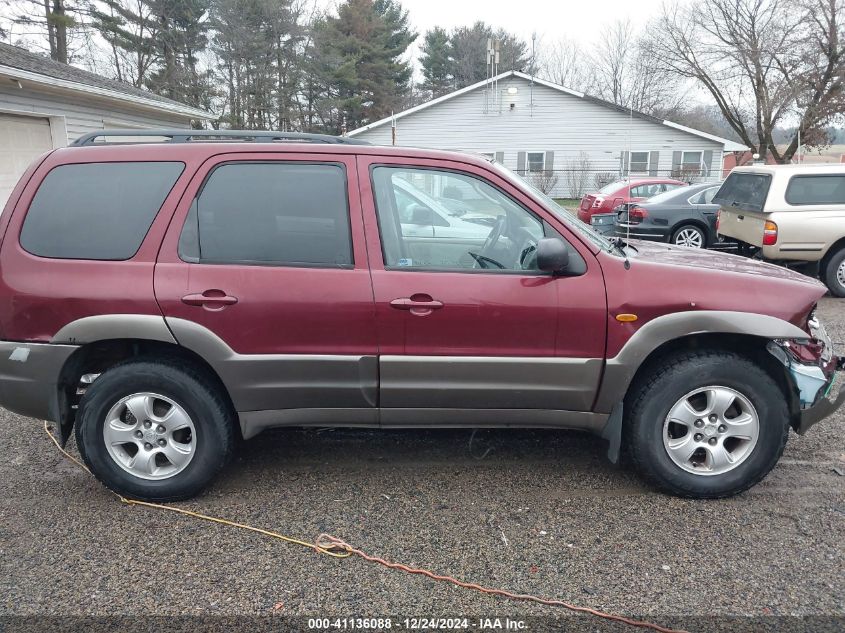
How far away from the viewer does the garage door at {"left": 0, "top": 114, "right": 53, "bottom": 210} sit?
10.3 meters

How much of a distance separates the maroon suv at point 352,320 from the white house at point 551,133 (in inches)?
920

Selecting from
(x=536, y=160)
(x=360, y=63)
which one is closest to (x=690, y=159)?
(x=536, y=160)

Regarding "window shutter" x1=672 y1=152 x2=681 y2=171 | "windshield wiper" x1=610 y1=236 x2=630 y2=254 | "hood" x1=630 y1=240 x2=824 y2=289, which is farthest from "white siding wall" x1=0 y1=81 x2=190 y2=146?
"window shutter" x1=672 y1=152 x2=681 y2=171

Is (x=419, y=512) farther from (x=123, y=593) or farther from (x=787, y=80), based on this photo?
(x=787, y=80)

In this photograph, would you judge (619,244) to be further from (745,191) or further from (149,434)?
(745,191)

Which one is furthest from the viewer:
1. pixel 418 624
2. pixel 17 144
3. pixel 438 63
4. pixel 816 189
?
pixel 438 63

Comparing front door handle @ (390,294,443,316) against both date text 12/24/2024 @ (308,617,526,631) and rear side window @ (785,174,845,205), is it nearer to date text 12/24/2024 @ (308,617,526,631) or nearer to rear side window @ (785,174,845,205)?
date text 12/24/2024 @ (308,617,526,631)

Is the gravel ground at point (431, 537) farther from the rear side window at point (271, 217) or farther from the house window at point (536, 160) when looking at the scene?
the house window at point (536, 160)

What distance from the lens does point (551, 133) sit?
26594mm

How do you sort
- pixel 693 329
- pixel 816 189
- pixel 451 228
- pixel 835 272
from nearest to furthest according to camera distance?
pixel 693 329 < pixel 451 228 < pixel 816 189 < pixel 835 272

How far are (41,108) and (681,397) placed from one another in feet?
39.4

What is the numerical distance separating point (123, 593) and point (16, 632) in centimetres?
39

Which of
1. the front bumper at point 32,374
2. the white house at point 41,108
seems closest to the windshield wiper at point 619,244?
the front bumper at point 32,374

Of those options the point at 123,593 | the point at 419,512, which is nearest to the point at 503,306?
the point at 419,512
